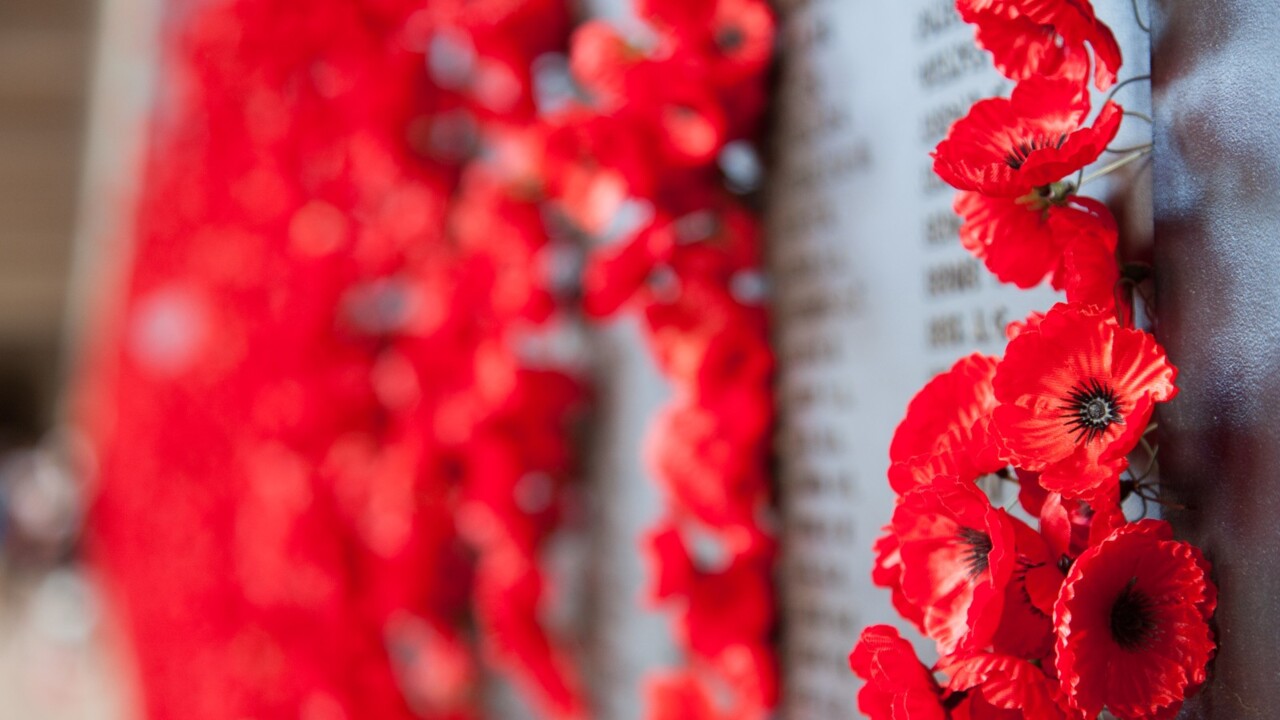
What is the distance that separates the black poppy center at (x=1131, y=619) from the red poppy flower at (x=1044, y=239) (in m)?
0.12

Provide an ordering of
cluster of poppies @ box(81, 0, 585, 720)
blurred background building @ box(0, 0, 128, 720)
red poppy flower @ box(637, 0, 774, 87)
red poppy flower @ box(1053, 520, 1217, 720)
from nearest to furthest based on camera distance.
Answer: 1. red poppy flower @ box(1053, 520, 1217, 720)
2. red poppy flower @ box(637, 0, 774, 87)
3. cluster of poppies @ box(81, 0, 585, 720)
4. blurred background building @ box(0, 0, 128, 720)

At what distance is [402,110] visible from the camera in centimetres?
143

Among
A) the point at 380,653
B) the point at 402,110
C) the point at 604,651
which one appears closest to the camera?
the point at 604,651

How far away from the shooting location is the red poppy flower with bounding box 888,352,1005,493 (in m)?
0.49

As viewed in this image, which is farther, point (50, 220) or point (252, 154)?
point (50, 220)

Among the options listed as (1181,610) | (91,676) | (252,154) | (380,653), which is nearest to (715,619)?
(1181,610)

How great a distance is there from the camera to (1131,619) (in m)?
0.46

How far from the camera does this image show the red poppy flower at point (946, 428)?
0.49 metres

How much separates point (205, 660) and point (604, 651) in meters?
1.58

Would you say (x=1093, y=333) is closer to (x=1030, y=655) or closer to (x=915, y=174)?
(x=1030, y=655)

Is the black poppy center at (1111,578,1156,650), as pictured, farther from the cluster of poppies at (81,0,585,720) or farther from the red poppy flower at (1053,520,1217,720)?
the cluster of poppies at (81,0,585,720)

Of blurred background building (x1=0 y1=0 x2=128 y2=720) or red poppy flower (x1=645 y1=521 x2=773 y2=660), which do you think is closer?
red poppy flower (x1=645 y1=521 x2=773 y2=660)

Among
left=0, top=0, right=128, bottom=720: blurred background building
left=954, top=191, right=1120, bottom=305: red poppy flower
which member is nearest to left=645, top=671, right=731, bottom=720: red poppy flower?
left=954, top=191, right=1120, bottom=305: red poppy flower

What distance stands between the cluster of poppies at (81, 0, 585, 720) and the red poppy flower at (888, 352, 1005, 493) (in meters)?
0.62
